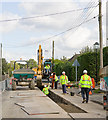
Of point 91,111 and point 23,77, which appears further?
point 23,77

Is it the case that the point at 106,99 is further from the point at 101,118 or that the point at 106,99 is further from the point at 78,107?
the point at 78,107

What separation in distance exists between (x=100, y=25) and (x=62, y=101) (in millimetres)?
6699

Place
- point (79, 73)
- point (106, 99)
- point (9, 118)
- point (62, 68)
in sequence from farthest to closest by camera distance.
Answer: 1. point (62, 68)
2. point (79, 73)
3. point (106, 99)
4. point (9, 118)

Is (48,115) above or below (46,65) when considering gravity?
below

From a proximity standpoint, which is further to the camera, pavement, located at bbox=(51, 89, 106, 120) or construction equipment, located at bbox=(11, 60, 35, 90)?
construction equipment, located at bbox=(11, 60, 35, 90)

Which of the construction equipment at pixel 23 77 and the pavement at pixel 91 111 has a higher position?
the construction equipment at pixel 23 77

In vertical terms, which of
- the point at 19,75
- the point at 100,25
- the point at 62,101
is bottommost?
the point at 62,101

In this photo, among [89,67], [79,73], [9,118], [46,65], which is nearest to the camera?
[9,118]

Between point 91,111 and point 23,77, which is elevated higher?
point 23,77

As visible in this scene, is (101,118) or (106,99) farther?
(106,99)

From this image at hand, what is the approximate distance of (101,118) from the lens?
348 inches

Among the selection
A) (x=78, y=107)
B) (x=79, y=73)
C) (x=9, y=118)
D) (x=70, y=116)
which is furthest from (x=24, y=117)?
(x=79, y=73)

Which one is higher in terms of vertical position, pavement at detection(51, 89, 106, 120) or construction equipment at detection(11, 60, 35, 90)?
construction equipment at detection(11, 60, 35, 90)

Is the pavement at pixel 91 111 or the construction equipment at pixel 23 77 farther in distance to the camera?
the construction equipment at pixel 23 77
